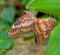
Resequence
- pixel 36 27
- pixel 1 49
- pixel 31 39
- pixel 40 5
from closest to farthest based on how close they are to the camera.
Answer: pixel 40 5 < pixel 36 27 < pixel 1 49 < pixel 31 39

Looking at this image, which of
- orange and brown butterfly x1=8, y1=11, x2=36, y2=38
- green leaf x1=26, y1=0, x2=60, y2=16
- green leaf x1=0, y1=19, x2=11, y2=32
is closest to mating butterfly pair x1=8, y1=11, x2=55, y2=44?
orange and brown butterfly x1=8, y1=11, x2=36, y2=38

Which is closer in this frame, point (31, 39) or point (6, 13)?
point (31, 39)

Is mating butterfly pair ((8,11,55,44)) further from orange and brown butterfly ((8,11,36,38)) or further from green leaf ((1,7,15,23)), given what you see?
green leaf ((1,7,15,23))

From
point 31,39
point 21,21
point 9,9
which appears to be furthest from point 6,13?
point 21,21

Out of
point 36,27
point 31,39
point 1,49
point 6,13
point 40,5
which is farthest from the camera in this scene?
point 6,13

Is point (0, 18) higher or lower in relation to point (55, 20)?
lower

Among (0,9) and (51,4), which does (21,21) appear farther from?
(0,9)

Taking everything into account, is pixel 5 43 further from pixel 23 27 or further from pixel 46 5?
pixel 46 5

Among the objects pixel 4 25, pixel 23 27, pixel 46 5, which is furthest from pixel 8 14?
pixel 46 5
